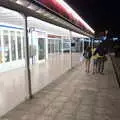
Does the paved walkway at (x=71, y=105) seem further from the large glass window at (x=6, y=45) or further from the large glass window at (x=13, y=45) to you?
the large glass window at (x=13, y=45)

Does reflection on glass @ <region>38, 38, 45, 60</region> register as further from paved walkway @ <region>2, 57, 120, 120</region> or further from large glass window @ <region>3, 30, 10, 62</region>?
paved walkway @ <region>2, 57, 120, 120</region>

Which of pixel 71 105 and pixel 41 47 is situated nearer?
pixel 71 105

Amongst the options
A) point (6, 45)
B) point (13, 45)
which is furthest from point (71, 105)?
point (13, 45)

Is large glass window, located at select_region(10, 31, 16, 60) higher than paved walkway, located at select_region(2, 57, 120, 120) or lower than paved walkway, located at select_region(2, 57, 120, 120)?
higher

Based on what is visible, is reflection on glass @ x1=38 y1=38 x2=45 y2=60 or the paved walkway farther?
reflection on glass @ x1=38 y1=38 x2=45 y2=60

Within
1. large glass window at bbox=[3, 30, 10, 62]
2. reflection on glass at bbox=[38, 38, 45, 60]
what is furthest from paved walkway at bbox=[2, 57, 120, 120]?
reflection on glass at bbox=[38, 38, 45, 60]

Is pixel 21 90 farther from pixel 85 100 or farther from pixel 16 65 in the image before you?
pixel 16 65

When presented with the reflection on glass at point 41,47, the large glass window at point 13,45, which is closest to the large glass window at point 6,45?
the large glass window at point 13,45

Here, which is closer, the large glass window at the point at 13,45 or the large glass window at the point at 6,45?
the large glass window at the point at 6,45

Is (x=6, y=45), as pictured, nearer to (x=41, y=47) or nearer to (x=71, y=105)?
(x=41, y=47)

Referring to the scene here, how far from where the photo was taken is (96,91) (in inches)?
282

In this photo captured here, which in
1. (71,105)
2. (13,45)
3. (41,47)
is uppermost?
(13,45)

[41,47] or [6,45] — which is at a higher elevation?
[6,45]

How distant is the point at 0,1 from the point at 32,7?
1307 mm
